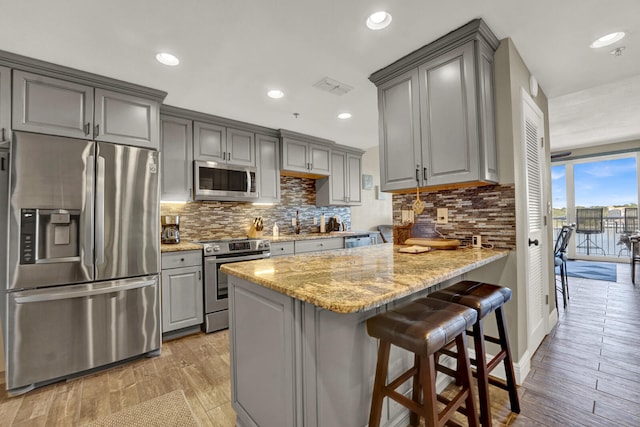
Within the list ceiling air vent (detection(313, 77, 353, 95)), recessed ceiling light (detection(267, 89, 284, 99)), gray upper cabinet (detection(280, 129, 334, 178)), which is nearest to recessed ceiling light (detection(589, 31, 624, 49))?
ceiling air vent (detection(313, 77, 353, 95))

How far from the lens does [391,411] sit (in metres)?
1.46

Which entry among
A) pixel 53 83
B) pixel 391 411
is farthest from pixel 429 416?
pixel 53 83

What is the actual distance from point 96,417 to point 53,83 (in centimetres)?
237

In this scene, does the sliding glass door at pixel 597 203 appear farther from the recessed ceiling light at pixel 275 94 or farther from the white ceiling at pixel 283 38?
the recessed ceiling light at pixel 275 94

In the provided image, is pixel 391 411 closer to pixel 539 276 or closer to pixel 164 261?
pixel 539 276

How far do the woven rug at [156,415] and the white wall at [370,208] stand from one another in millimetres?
3866

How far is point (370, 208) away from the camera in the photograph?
5520 millimetres

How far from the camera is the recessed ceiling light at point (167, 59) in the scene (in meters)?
2.12

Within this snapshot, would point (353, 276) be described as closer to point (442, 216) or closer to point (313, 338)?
point (313, 338)

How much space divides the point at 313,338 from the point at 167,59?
227 cm

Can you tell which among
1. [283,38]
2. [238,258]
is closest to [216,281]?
[238,258]

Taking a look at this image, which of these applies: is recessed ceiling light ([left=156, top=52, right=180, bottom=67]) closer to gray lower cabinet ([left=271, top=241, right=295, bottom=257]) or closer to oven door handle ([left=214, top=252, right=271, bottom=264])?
oven door handle ([left=214, top=252, right=271, bottom=264])

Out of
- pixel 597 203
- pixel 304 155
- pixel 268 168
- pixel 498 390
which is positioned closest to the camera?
pixel 498 390

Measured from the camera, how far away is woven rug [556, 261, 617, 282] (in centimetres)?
479
